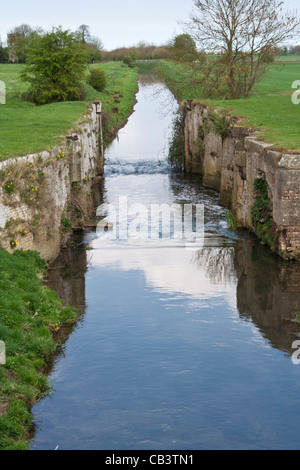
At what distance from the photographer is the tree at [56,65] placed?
35.1 m

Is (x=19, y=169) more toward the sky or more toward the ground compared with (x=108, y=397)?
more toward the sky

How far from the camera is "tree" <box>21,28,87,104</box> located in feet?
115

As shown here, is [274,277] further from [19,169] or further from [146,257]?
[19,169]

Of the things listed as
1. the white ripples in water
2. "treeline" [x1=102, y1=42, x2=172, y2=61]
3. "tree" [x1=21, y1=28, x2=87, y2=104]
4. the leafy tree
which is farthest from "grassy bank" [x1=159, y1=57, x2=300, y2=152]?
"treeline" [x1=102, y1=42, x2=172, y2=61]

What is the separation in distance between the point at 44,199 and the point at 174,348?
5892 millimetres

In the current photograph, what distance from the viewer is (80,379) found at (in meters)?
10.4

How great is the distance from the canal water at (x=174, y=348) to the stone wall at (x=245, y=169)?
0.73 m

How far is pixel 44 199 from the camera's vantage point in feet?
51.2

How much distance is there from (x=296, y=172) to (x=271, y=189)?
1305mm

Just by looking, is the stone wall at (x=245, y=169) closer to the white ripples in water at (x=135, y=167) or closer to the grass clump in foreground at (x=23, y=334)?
the white ripples in water at (x=135, y=167)

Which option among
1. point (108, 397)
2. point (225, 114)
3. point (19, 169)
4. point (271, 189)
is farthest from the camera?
point (225, 114)

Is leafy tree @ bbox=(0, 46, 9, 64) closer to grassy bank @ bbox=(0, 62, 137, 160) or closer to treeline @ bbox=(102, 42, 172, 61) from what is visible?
treeline @ bbox=(102, 42, 172, 61)

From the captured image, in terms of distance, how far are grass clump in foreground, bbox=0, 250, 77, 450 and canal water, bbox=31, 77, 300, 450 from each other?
0.27 m
